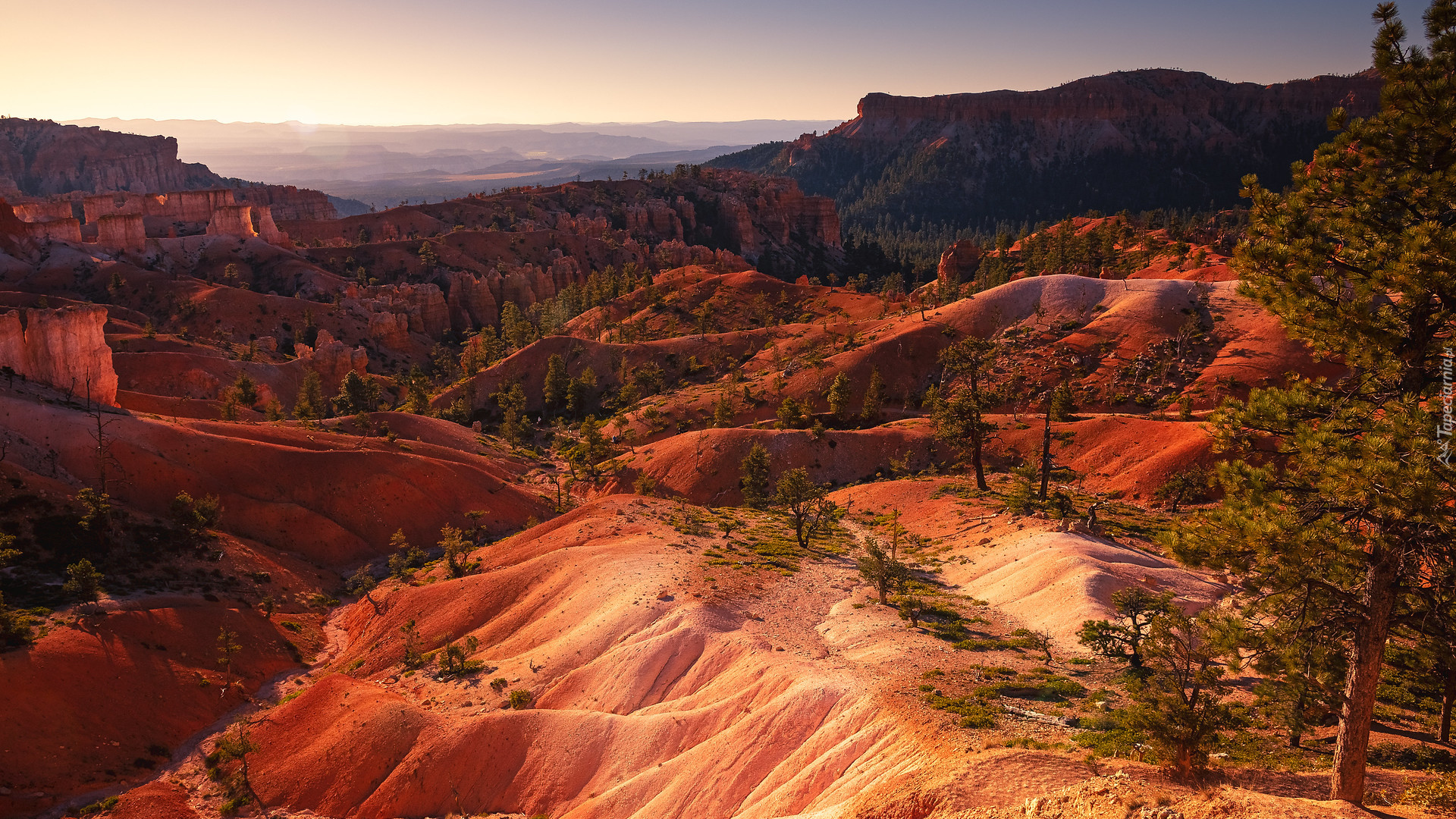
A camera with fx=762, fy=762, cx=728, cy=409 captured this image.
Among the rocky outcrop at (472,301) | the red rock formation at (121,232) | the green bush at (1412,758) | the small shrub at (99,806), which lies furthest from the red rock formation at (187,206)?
the green bush at (1412,758)

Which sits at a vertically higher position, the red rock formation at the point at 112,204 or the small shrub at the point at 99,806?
the red rock formation at the point at 112,204

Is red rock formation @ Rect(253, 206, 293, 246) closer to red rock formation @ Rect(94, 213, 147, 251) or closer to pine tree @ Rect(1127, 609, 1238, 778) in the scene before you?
red rock formation @ Rect(94, 213, 147, 251)

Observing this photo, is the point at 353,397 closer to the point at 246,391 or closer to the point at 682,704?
the point at 246,391

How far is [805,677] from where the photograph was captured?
1088 inches

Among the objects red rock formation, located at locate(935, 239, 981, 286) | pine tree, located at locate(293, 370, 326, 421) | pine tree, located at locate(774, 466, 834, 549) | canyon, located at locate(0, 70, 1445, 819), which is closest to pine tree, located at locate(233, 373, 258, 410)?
canyon, located at locate(0, 70, 1445, 819)

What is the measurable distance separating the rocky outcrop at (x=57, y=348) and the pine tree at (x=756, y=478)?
182ft

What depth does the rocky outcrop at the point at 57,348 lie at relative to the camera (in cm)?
6281

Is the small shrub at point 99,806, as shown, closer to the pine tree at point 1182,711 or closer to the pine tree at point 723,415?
the pine tree at point 1182,711

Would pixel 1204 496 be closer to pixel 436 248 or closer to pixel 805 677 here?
pixel 805 677

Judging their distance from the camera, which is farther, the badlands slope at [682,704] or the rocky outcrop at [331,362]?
the rocky outcrop at [331,362]

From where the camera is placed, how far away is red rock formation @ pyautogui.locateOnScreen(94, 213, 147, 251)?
141m

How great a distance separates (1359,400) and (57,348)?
8468cm

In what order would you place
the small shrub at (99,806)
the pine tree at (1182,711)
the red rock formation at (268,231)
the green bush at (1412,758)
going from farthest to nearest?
the red rock formation at (268,231)
the small shrub at (99,806)
the green bush at (1412,758)
the pine tree at (1182,711)

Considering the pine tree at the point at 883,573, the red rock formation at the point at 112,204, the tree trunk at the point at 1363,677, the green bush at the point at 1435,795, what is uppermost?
the red rock formation at the point at 112,204
